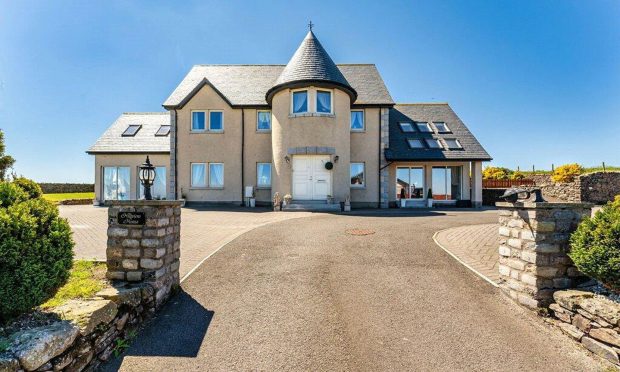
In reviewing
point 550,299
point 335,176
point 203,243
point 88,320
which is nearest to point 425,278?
point 550,299

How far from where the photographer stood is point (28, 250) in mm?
3061

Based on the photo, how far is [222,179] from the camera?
18.0 m

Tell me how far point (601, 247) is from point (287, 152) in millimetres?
12737

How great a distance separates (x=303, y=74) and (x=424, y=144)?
8.95m

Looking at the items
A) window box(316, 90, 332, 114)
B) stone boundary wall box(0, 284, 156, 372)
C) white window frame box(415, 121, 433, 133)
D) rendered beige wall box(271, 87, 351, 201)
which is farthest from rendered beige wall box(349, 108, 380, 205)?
stone boundary wall box(0, 284, 156, 372)

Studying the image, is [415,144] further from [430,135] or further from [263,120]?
[263,120]

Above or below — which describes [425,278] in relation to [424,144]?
below

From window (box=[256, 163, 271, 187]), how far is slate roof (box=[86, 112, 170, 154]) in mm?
6158

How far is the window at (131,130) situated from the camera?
20267 millimetres

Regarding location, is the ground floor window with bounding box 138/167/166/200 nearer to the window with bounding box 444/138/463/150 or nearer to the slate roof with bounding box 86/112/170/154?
the slate roof with bounding box 86/112/170/154

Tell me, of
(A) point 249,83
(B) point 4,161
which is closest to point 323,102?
(A) point 249,83

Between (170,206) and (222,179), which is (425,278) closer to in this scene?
(170,206)

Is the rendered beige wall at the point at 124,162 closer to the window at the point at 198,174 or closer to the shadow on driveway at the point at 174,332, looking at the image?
the window at the point at 198,174

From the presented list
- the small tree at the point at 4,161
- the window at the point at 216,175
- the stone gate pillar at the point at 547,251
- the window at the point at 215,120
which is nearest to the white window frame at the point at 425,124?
the window at the point at 215,120
